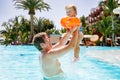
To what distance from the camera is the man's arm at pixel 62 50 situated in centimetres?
304

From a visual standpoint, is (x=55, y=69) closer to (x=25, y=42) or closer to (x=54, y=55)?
(x=54, y=55)

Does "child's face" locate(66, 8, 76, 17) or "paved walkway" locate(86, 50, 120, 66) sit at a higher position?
"child's face" locate(66, 8, 76, 17)

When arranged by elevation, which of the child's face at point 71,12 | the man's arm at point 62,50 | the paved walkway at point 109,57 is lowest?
the paved walkway at point 109,57

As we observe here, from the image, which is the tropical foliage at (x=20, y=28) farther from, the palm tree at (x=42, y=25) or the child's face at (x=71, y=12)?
the child's face at (x=71, y=12)

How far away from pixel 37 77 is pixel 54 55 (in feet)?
22.9

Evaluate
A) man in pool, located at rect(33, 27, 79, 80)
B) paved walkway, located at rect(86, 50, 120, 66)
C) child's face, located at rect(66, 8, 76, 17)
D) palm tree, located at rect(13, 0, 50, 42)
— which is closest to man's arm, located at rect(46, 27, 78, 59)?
man in pool, located at rect(33, 27, 79, 80)

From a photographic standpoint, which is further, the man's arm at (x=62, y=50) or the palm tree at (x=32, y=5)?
the palm tree at (x=32, y=5)

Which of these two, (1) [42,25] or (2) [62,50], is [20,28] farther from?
(2) [62,50]

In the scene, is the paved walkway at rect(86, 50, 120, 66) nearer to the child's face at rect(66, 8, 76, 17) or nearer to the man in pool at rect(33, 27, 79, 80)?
the man in pool at rect(33, 27, 79, 80)

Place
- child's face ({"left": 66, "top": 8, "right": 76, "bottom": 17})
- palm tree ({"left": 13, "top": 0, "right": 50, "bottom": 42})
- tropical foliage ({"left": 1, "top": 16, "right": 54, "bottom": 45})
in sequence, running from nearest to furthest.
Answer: child's face ({"left": 66, "top": 8, "right": 76, "bottom": 17})
tropical foliage ({"left": 1, "top": 16, "right": 54, "bottom": 45})
palm tree ({"left": 13, "top": 0, "right": 50, "bottom": 42})

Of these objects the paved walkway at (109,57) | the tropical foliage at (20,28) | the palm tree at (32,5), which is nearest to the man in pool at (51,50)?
the paved walkway at (109,57)

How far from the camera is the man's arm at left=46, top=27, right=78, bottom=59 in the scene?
120 inches

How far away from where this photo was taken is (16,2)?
4334cm

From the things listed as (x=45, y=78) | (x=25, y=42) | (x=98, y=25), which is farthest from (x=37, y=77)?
(x=98, y=25)
